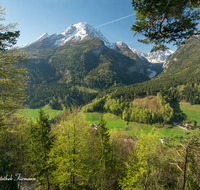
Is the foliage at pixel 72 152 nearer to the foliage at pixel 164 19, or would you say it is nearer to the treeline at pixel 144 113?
the foliage at pixel 164 19

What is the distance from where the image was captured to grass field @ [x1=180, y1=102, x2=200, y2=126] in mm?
86125

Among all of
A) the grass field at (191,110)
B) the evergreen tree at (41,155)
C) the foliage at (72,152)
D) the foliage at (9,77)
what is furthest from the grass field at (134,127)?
the foliage at (9,77)

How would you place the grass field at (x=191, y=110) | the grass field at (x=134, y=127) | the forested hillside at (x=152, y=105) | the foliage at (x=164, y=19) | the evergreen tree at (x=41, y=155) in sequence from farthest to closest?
the grass field at (x=191, y=110), the forested hillside at (x=152, y=105), the grass field at (x=134, y=127), the evergreen tree at (x=41, y=155), the foliage at (x=164, y=19)

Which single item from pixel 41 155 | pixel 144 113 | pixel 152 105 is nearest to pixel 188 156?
pixel 41 155

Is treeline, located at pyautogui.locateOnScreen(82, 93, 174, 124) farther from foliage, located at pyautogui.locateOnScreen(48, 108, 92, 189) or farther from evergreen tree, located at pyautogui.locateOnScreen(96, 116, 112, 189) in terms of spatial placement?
foliage, located at pyautogui.locateOnScreen(48, 108, 92, 189)

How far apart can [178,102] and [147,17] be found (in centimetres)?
13694

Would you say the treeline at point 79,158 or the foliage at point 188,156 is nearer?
the foliage at point 188,156

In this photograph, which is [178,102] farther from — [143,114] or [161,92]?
[143,114]

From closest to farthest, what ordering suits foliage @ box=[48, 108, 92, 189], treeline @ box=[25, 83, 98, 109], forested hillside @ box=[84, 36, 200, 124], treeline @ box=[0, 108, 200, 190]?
treeline @ box=[0, 108, 200, 190] → foliage @ box=[48, 108, 92, 189] → forested hillside @ box=[84, 36, 200, 124] → treeline @ box=[25, 83, 98, 109]

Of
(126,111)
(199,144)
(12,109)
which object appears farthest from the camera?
(126,111)

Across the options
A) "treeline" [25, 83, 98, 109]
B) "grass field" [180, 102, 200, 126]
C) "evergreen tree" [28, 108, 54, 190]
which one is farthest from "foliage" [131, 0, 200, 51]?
"treeline" [25, 83, 98, 109]

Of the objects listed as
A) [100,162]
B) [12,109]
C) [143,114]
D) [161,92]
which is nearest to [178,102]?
[161,92]

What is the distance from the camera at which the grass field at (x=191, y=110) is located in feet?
283

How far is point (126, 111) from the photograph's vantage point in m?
92.1
